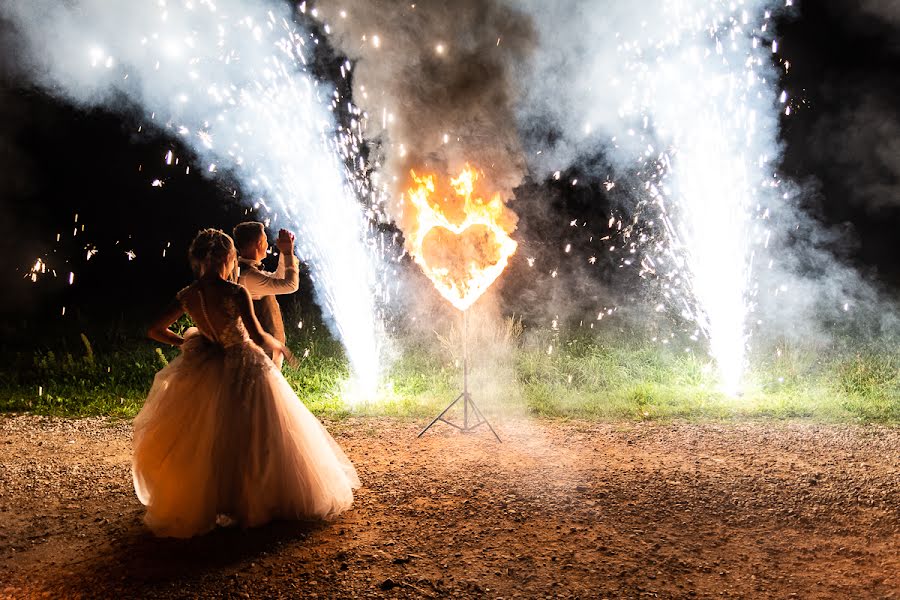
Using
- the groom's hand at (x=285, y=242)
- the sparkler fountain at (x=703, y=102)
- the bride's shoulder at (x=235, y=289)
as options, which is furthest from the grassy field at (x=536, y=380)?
the bride's shoulder at (x=235, y=289)

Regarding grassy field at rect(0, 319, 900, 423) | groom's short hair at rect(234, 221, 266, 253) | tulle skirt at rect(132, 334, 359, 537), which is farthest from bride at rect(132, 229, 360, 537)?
grassy field at rect(0, 319, 900, 423)

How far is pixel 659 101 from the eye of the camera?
1158 centimetres

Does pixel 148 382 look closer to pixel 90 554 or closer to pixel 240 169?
pixel 90 554

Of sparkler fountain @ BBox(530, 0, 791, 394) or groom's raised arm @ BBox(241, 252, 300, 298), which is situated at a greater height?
sparkler fountain @ BBox(530, 0, 791, 394)

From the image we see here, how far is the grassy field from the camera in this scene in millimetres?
8273

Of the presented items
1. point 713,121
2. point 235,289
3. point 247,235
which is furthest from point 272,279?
point 713,121

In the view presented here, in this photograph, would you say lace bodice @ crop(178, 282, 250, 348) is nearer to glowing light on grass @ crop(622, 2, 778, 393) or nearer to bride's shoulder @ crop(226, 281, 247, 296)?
bride's shoulder @ crop(226, 281, 247, 296)

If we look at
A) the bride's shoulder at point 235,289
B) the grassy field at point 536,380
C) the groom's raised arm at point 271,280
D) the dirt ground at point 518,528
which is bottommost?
the dirt ground at point 518,528

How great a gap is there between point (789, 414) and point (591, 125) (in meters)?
7.48

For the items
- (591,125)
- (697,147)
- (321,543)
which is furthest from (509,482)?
(591,125)

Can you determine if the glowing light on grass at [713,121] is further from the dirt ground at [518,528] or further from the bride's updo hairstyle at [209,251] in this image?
the bride's updo hairstyle at [209,251]

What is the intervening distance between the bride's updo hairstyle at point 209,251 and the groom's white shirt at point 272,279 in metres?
0.90

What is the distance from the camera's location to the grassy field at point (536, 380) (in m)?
8.27

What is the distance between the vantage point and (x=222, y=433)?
4570mm
